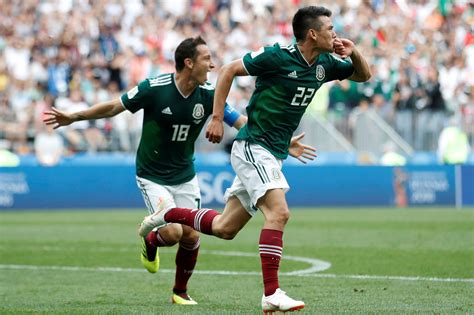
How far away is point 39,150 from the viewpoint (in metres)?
24.1

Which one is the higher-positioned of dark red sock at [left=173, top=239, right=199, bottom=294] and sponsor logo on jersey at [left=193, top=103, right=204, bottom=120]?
sponsor logo on jersey at [left=193, top=103, right=204, bottom=120]

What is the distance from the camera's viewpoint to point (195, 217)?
27.9 feet

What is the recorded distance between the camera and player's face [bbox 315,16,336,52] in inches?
316

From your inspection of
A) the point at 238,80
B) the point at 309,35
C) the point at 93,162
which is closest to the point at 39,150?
the point at 93,162

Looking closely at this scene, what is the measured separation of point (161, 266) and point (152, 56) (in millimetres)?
15240

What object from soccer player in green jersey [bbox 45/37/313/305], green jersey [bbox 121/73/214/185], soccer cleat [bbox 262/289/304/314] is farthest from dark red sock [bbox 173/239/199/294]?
soccer cleat [bbox 262/289/304/314]

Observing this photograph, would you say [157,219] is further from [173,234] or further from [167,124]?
[167,124]

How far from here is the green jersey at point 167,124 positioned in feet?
31.1

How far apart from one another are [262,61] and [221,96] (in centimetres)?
42

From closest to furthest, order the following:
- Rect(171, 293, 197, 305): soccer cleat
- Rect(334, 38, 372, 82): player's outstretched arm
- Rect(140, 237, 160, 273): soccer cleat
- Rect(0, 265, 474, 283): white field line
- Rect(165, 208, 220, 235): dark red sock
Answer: Rect(334, 38, 372, 82): player's outstretched arm → Rect(165, 208, 220, 235): dark red sock → Rect(171, 293, 197, 305): soccer cleat → Rect(140, 237, 160, 273): soccer cleat → Rect(0, 265, 474, 283): white field line

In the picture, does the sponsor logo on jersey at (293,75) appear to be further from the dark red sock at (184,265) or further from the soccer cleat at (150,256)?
the soccer cleat at (150,256)

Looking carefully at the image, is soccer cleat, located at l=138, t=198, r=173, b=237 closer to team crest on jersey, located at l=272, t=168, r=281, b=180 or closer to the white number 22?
team crest on jersey, located at l=272, t=168, r=281, b=180

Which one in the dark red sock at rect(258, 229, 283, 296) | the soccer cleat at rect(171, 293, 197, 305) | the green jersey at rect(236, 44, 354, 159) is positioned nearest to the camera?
the dark red sock at rect(258, 229, 283, 296)

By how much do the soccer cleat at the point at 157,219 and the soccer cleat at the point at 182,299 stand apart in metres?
0.65
